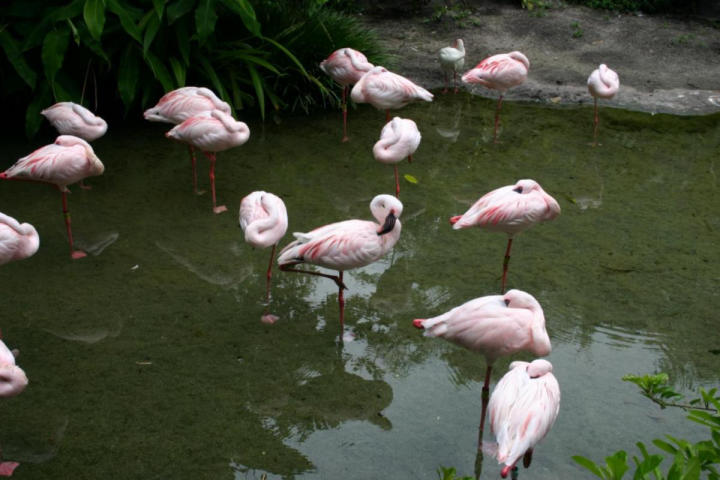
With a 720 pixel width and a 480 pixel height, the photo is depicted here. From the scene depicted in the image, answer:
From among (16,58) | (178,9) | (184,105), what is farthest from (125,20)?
(184,105)

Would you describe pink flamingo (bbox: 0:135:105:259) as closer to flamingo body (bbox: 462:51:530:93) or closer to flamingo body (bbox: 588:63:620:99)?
flamingo body (bbox: 462:51:530:93)

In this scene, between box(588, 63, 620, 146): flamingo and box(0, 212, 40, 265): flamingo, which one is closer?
box(0, 212, 40, 265): flamingo

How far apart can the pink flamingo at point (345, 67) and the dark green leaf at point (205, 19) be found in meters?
1.17

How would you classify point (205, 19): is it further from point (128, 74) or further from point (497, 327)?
point (497, 327)

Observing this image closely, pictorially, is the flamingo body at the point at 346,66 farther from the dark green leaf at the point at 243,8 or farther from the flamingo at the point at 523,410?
the flamingo at the point at 523,410

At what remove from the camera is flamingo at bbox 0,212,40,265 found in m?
4.34

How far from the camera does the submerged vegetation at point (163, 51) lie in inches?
259

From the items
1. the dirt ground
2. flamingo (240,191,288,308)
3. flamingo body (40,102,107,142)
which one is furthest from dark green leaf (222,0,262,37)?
flamingo (240,191,288,308)

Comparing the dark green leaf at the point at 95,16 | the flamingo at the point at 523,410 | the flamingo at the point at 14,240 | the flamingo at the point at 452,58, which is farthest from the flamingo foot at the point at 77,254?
the flamingo at the point at 452,58

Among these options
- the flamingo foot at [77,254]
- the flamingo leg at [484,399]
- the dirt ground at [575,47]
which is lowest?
the flamingo foot at [77,254]

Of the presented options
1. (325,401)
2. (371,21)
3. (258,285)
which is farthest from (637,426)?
(371,21)

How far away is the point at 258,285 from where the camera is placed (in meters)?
5.01

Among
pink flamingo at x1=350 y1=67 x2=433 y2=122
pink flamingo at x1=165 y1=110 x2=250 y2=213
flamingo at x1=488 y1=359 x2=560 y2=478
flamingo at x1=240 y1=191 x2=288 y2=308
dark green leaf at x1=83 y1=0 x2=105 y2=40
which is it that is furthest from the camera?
pink flamingo at x1=350 y1=67 x2=433 y2=122

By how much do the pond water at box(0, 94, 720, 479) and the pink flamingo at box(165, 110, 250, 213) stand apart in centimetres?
49
